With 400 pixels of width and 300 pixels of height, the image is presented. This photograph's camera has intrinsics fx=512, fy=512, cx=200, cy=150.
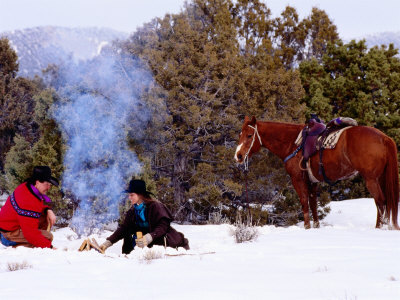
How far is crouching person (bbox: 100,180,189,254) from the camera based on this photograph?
22.9 ft

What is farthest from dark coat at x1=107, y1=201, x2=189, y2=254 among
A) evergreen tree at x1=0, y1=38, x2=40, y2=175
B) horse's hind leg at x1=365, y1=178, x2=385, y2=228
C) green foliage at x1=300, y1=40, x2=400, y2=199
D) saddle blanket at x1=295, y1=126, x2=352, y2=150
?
evergreen tree at x1=0, y1=38, x2=40, y2=175

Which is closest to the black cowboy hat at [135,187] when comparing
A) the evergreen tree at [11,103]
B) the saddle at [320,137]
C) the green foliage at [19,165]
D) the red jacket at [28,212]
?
the red jacket at [28,212]

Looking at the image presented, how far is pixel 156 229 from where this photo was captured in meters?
6.91

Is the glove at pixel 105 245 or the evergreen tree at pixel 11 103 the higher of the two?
the evergreen tree at pixel 11 103

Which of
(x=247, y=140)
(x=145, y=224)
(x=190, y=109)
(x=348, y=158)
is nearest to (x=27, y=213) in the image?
(x=145, y=224)

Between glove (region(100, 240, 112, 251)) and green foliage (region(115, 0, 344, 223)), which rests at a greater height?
green foliage (region(115, 0, 344, 223))

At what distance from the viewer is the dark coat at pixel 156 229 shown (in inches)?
275

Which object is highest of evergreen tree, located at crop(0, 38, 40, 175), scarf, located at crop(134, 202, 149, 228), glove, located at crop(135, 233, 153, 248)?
evergreen tree, located at crop(0, 38, 40, 175)

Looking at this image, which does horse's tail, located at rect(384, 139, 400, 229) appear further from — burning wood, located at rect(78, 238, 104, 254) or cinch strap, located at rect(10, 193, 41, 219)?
cinch strap, located at rect(10, 193, 41, 219)

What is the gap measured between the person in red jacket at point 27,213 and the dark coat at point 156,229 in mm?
1006

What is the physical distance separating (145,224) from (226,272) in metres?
2.31

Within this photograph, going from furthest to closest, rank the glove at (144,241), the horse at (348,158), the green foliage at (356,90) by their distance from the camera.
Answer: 1. the green foliage at (356,90)
2. the horse at (348,158)
3. the glove at (144,241)

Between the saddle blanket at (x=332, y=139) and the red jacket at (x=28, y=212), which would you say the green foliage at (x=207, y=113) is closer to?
the saddle blanket at (x=332, y=139)

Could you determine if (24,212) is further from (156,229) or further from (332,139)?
(332,139)
